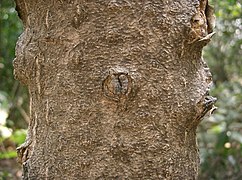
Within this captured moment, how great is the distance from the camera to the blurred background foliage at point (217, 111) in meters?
2.50

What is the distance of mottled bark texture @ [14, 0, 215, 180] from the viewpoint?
2.24 ft

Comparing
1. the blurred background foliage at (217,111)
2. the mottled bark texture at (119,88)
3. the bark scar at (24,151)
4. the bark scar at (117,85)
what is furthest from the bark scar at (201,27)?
the blurred background foliage at (217,111)

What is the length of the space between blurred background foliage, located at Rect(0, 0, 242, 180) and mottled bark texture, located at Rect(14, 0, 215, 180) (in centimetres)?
134

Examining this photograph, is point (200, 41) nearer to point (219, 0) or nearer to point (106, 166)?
point (106, 166)

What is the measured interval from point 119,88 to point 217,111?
95.5 inches

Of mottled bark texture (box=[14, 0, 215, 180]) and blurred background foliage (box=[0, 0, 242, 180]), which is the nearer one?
mottled bark texture (box=[14, 0, 215, 180])

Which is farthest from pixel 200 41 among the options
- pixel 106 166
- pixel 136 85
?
pixel 106 166

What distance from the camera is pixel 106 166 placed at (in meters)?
0.68

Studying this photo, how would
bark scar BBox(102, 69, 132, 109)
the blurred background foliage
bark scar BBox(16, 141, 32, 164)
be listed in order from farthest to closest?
the blurred background foliage, bark scar BBox(16, 141, 32, 164), bark scar BBox(102, 69, 132, 109)

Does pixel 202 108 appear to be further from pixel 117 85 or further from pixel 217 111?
pixel 217 111

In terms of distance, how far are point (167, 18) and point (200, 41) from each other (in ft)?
0.23

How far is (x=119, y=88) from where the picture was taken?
26.0 inches

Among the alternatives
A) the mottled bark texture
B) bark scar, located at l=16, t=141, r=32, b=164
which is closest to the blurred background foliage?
bark scar, located at l=16, t=141, r=32, b=164

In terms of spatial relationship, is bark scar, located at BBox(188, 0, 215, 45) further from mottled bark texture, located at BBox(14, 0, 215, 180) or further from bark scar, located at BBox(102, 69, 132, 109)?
bark scar, located at BBox(102, 69, 132, 109)
